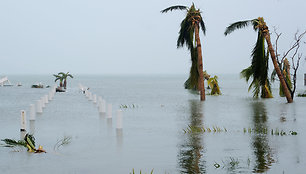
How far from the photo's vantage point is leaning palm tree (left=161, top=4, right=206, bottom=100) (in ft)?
110

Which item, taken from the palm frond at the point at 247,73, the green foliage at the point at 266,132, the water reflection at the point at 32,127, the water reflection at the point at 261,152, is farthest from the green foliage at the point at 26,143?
the palm frond at the point at 247,73

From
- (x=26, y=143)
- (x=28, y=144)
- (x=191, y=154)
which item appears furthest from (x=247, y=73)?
(x=28, y=144)

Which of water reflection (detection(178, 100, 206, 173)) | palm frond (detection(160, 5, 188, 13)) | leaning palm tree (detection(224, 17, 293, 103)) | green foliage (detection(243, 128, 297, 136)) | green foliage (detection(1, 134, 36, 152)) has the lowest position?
water reflection (detection(178, 100, 206, 173))

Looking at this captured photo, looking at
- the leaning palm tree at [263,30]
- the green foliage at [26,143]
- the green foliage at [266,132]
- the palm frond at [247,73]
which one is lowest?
the green foliage at [266,132]

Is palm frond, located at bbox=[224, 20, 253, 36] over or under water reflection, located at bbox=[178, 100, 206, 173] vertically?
over

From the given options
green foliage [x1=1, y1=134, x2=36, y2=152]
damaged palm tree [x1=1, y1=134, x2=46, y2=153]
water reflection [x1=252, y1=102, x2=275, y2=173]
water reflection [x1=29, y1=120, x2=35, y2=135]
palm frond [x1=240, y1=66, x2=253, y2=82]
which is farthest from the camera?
palm frond [x1=240, y1=66, x2=253, y2=82]

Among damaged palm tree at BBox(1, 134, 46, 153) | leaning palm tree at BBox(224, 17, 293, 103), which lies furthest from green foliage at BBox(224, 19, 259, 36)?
damaged palm tree at BBox(1, 134, 46, 153)

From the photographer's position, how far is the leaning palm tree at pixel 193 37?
33562mm

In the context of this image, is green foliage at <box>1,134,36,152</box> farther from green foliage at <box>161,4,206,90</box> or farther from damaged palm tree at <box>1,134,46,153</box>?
green foliage at <box>161,4,206,90</box>

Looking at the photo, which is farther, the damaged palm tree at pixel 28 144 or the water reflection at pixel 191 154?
the damaged palm tree at pixel 28 144

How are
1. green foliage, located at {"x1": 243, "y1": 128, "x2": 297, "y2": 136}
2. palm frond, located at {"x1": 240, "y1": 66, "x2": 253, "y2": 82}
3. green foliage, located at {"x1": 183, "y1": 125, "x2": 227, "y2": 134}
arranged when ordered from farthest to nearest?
palm frond, located at {"x1": 240, "y1": 66, "x2": 253, "y2": 82}
green foliage, located at {"x1": 183, "y1": 125, "x2": 227, "y2": 134}
green foliage, located at {"x1": 243, "y1": 128, "x2": 297, "y2": 136}

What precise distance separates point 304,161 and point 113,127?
345 inches

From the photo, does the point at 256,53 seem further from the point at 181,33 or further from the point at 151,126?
the point at 151,126

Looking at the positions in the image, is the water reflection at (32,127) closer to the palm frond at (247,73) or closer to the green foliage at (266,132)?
the green foliage at (266,132)
